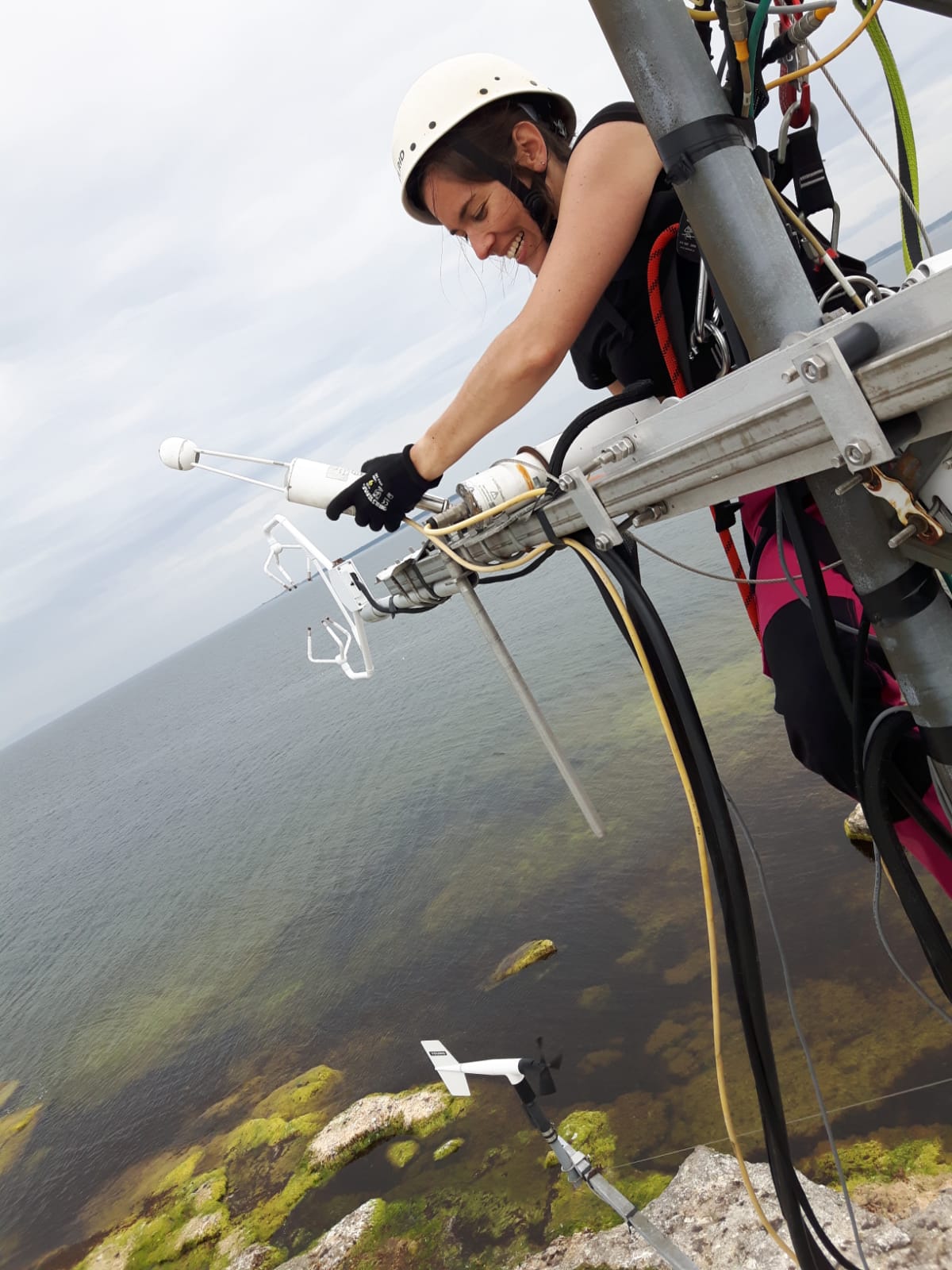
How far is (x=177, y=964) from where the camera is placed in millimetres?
21688

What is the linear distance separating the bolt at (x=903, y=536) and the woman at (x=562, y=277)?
2.14ft

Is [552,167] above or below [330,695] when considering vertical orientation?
above

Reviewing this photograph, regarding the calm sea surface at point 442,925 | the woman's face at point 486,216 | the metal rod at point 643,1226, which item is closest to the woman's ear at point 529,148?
the woman's face at point 486,216

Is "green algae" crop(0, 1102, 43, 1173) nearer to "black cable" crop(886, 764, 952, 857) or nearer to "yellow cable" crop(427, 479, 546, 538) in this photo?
"yellow cable" crop(427, 479, 546, 538)

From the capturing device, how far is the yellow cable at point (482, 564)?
113 inches

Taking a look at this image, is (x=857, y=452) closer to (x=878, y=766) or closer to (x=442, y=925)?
(x=878, y=766)

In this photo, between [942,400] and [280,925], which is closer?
[942,400]

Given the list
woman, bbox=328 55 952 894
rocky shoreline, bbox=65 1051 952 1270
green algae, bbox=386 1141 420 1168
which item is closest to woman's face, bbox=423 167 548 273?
woman, bbox=328 55 952 894

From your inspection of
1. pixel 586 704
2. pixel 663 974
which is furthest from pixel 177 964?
pixel 663 974

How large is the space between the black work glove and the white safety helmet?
3.54 ft

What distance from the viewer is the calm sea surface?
34.5ft

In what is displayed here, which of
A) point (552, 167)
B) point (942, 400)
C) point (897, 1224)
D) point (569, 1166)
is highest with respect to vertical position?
point (552, 167)

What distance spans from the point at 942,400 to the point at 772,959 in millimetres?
10668

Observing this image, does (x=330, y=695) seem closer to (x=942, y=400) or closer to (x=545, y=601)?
(x=545, y=601)
